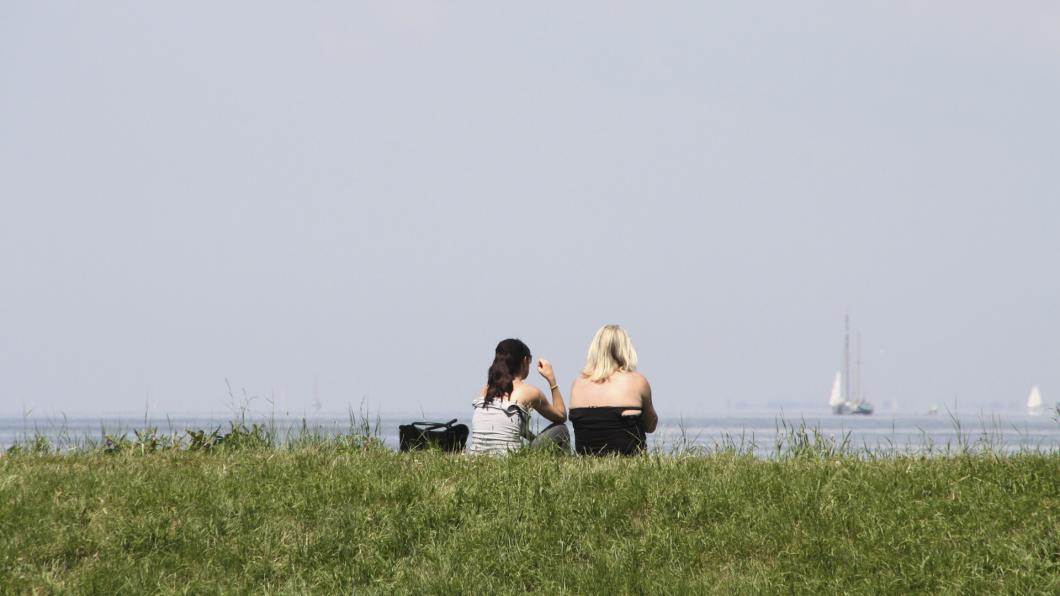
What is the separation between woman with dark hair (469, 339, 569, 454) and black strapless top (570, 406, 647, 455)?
35 cm

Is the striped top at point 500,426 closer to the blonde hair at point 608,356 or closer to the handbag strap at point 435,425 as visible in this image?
the handbag strap at point 435,425

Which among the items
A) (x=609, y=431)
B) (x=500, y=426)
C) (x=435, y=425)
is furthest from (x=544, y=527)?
(x=435, y=425)

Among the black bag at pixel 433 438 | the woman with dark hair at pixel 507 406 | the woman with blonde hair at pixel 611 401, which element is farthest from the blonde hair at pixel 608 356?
the black bag at pixel 433 438

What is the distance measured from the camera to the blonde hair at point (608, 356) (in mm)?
11289

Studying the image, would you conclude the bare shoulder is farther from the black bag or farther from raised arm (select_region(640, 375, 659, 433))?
the black bag

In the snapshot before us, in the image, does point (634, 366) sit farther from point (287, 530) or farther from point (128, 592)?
point (128, 592)

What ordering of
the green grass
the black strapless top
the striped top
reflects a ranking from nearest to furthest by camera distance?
the green grass
the black strapless top
the striped top

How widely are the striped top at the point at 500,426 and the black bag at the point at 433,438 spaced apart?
147 millimetres

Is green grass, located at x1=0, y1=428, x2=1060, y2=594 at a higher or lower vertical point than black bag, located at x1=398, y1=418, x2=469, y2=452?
lower

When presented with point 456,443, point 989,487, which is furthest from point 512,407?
point 989,487

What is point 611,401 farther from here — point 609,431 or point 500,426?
point 500,426

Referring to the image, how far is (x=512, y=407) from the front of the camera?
11.4 metres

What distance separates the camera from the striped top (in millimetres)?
11328

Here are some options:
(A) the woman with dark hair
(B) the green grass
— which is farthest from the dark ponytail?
(B) the green grass
